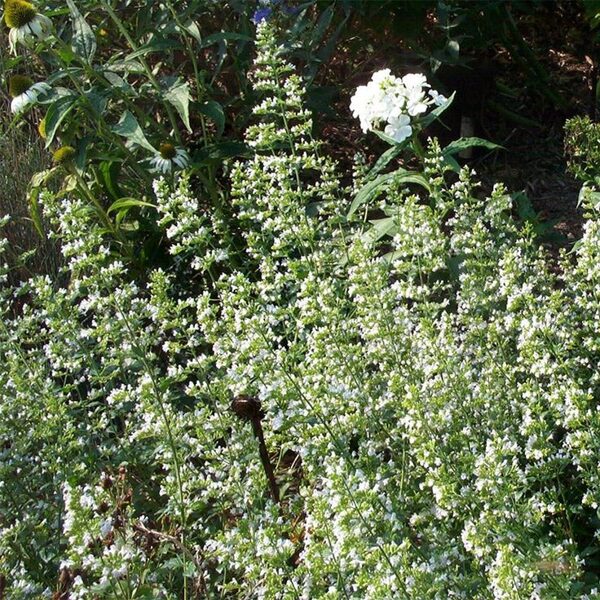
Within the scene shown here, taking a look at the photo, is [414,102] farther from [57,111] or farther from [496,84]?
[496,84]

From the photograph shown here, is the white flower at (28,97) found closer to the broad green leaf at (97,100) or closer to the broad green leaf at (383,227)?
the broad green leaf at (97,100)

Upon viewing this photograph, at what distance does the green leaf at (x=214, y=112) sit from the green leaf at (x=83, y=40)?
403 mm

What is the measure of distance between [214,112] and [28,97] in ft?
1.98

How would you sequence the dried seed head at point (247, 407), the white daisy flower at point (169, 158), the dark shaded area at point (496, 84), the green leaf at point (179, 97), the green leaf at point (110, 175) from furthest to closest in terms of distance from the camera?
the dark shaded area at point (496, 84) < the green leaf at point (110, 175) < the white daisy flower at point (169, 158) < the green leaf at point (179, 97) < the dried seed head at point (247, 407)

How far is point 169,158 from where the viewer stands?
3.50 meters

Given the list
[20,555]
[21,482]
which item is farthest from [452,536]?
[21,482]

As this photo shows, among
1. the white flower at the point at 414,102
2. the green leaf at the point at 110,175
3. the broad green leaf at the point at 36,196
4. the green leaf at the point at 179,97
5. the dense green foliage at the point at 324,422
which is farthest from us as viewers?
the green leaf at the point at 110,175

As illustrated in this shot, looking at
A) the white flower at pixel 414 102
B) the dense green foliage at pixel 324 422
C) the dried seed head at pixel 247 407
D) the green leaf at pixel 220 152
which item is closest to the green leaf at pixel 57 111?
the dense green foliage at pixel 324 422

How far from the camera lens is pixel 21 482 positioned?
280 centimetres

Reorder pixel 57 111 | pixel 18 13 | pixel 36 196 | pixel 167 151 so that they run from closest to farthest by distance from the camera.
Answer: pixel 18 13
pixel 57 111
pixel 167 151
pixel 36 196

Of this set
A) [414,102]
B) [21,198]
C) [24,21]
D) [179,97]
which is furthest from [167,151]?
[21,198]

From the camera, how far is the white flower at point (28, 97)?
345 cm

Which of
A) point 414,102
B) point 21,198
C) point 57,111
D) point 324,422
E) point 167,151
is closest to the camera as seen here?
point 324,422

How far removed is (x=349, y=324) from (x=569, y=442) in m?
0.70
